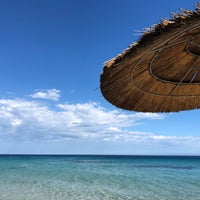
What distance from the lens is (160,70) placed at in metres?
2.38

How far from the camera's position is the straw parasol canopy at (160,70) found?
163cm

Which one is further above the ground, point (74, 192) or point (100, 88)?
point (100, 88)

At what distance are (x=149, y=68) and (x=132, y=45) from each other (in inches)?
20.4

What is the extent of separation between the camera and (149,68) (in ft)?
7.41

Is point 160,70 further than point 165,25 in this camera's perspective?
Yes

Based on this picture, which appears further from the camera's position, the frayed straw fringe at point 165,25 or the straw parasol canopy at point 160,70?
the straw parasol canopy at point 160,70

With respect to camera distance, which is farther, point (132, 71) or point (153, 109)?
point (153, 109)

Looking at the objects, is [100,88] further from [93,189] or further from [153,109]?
[93,189]

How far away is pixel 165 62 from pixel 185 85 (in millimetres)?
392

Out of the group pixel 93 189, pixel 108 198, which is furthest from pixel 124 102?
pixel 93 189

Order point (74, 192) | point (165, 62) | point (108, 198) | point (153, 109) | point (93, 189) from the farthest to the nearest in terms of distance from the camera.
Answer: point (93, 189), point (74, 192), point (108, 198), point (153, 109), point (165, 62)

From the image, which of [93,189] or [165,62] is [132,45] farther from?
[93,189]

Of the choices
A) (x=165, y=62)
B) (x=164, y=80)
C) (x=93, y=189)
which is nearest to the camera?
(x=165, y=62)

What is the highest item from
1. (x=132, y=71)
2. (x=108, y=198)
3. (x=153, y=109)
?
(x=132, y=71)
